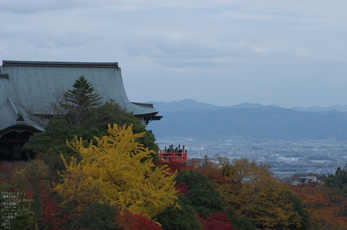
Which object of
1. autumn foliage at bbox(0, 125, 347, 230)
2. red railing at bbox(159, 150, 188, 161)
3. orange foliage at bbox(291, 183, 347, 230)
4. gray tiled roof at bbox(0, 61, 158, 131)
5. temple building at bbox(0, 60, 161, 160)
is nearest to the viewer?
autumn foliage at bbox(0, 125, 347, 230)

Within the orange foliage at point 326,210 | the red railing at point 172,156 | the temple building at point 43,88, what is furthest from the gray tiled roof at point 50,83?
the orange foliage at point 326,210

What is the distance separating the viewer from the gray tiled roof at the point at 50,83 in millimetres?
31094

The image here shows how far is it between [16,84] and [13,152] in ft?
27.9

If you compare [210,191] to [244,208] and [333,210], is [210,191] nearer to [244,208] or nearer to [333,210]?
[244,208]

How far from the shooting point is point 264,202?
84.1 ft

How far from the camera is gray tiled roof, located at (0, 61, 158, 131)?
102 feet

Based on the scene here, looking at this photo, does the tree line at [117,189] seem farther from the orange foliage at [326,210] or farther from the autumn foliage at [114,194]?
the orange foliage at [326,210]

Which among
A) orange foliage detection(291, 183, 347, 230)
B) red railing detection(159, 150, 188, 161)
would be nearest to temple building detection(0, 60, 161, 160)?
red railing detection(159, 150, 188, 161)

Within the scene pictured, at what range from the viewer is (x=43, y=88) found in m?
32.8

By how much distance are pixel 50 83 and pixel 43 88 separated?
83cm

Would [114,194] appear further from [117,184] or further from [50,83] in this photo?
[50,83]

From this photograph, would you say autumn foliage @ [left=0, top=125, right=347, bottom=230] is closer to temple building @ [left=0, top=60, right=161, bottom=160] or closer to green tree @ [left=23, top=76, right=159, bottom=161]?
green tree @ [left=23, top=76, right=159, bottom=161]

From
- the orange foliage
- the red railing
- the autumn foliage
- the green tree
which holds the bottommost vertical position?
the orange foliage

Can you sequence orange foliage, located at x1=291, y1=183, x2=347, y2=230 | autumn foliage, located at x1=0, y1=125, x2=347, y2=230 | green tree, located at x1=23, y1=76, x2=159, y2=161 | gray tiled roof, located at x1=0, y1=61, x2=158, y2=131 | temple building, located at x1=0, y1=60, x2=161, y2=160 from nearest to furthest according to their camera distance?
1. autumn foliage, located at x1=0, y1=125, x2=347, y2=230
2. green tree, located at x1=23, y1=76, x2=159, y2=161
3. temple building, located at x1=0, y1=60, x2=161, y2=160
4. gray tiled roof, located at x1=0, y1=61, x2=158, y2=131
5. orange foliage, located at x1=291, y1=183, x2=347, y2=230
